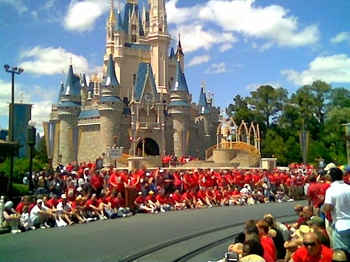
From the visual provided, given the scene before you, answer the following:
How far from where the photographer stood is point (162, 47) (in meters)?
59.2

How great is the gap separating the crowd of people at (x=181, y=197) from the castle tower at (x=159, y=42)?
38552mm

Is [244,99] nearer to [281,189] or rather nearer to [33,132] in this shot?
[281,189]

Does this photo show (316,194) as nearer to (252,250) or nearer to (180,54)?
(252,250)

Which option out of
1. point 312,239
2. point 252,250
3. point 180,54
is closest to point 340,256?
point 312,239

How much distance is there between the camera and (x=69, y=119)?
52875mm

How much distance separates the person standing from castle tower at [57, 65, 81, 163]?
46.5 metres

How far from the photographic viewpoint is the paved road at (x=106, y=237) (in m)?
7.34

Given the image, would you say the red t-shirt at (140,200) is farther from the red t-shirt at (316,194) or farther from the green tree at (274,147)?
the green tree at (274,147)

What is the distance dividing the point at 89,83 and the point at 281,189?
4838 centimetres

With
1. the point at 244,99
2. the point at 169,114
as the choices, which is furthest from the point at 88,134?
the point at 244,99

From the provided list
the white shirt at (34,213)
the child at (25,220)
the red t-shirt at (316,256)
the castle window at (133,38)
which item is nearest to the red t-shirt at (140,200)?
the white shirt at (34,213)

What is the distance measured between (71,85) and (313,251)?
2115 inches

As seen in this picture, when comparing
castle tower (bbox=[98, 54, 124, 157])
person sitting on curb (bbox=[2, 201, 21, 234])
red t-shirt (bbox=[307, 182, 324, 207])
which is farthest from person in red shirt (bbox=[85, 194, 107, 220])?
castle tower (bbox=[98, 54, 124, 157])

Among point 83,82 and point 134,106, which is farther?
point 83,82
